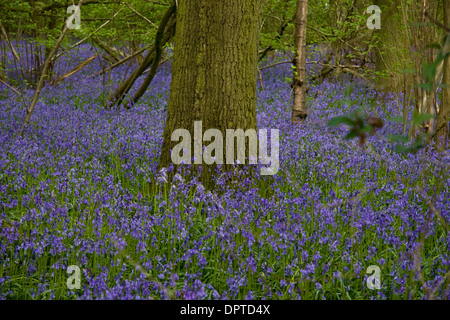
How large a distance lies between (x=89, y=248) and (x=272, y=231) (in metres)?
1.26

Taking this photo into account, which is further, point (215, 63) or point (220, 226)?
point (215, 63)

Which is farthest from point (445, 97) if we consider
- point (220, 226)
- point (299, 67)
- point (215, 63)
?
point (220, 226)

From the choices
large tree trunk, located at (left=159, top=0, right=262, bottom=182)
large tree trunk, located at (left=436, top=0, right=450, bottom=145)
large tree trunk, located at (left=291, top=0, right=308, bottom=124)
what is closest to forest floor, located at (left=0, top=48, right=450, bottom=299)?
large tree trunk, located at (left=159, top=0, right=262, bottom=182)

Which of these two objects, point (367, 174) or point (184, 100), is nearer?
point (184, 100)

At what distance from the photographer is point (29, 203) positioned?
4.01 m

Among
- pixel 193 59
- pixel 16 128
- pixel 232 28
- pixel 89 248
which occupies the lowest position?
pixel 89 248

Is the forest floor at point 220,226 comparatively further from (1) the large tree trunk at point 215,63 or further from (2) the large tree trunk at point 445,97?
(2) the large tree trunk at point 445,97

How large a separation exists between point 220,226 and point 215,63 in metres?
1.54

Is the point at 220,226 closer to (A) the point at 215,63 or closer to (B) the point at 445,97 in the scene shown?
(A) the point at 215,63

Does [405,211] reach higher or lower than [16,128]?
lower

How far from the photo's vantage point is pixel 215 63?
4.21 m
